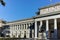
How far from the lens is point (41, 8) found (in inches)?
1912

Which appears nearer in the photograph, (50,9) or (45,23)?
(50,9)

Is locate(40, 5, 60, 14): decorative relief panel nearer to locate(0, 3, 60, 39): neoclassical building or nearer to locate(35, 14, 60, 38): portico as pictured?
locate(0, 3, 60, 39): neoclassical building

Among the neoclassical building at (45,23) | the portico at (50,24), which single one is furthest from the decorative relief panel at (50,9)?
the portico at (50,24)

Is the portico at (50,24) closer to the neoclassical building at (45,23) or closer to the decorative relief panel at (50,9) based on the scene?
the neoclassical building at (45,23)

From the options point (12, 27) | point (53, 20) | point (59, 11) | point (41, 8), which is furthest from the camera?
point (12, 27)

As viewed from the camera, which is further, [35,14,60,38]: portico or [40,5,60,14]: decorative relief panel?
[40,5,60,14]: decorative relief panel

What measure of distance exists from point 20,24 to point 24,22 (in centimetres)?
234

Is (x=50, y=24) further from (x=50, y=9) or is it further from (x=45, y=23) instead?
(x=50, y=9)

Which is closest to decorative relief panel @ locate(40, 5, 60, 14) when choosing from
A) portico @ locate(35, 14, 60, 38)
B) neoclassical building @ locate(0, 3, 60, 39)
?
neoclassical building @ locate(0, 3, 60, 39)

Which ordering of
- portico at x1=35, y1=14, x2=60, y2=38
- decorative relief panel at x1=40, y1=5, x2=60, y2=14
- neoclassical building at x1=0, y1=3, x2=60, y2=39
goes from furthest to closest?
decorative relief panel at x1=40, y1=5, x2=60, y2=14
neoclassical building at x1=0, y1=3, x2=60, y2=39
portico at x1=35, y1=14, x2=60, y2=38

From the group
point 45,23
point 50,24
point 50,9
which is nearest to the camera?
point 50,9

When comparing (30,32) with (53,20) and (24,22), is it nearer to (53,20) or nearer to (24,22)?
(24,22)

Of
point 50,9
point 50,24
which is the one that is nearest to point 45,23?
point 50,24

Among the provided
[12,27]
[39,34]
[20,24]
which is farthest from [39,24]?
[12,27]
